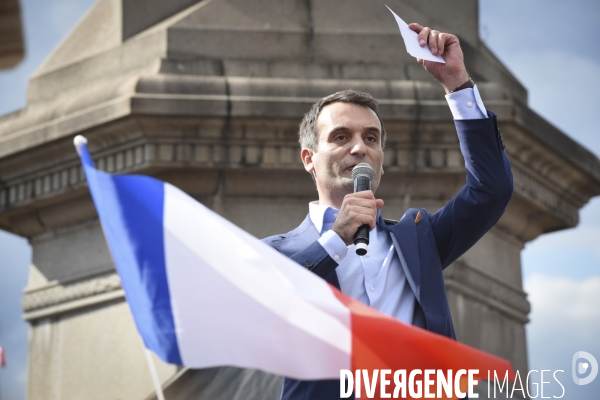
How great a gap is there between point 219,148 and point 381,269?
10.2 ft

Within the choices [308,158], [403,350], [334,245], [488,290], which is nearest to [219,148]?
[488,290]

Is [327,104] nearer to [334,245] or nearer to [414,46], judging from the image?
[414,46]

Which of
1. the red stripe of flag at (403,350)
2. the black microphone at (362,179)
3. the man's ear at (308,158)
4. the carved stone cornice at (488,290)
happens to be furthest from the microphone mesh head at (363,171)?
the carved stone cornice at (488,290)

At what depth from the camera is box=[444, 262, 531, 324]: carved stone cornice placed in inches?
311

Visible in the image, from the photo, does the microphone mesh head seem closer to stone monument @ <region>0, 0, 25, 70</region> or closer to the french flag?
the french flag

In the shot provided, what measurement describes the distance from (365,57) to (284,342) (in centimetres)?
441

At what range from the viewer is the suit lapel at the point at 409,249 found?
464cm

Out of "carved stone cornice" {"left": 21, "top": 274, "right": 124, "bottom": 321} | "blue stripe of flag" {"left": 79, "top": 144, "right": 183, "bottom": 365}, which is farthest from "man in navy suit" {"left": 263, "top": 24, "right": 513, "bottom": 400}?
"carved stone cornice" {"left": 21, "top": 274, "right": 124, "bottom": 321}

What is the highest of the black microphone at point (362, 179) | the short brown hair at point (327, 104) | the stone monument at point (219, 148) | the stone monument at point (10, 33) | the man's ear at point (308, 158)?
the stone monument at point (219, 148)

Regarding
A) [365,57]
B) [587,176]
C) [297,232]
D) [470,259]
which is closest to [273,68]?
[365,57]

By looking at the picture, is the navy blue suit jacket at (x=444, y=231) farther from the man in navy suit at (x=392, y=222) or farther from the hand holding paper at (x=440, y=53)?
the hand holding paper at (x=440, y=53)

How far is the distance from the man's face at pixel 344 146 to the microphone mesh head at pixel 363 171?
0.16 meters

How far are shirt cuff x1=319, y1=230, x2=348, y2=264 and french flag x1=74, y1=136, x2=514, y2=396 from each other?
36cm

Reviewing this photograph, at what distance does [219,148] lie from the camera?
769 cm
